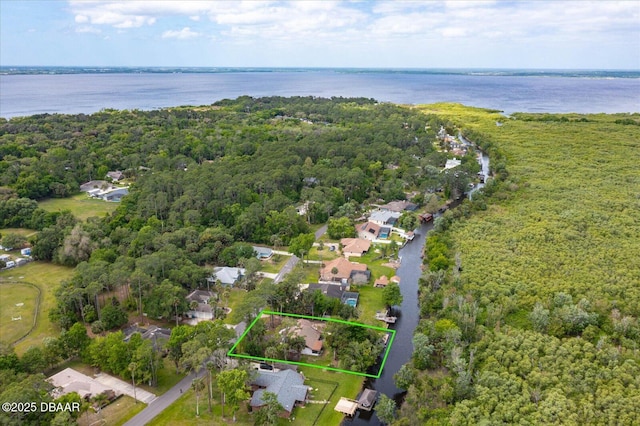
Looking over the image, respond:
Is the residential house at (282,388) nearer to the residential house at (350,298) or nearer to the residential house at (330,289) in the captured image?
the residential house at (350,298)

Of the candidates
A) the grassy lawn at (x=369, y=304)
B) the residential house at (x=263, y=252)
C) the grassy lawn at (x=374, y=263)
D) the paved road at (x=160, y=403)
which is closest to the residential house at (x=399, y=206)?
the grassy lawn at (x=374, y=263)

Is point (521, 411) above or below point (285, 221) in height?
below

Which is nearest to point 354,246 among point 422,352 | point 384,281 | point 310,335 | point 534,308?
point 384,281

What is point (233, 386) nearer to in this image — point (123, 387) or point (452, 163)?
point (123, 387)

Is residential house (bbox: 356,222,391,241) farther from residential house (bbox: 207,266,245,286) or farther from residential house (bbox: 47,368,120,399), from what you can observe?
residential house (bbox: 47,368,120,399)

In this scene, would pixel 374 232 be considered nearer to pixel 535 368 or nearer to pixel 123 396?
pixel 535 368

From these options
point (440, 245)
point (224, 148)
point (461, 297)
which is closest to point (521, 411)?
point (461, 297)

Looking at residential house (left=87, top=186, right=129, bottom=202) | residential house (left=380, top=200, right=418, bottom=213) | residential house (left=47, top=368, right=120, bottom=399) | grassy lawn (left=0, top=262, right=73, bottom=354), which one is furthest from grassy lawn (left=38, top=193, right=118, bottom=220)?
residential house (left=380, top=200, right=418, bottom=213)
